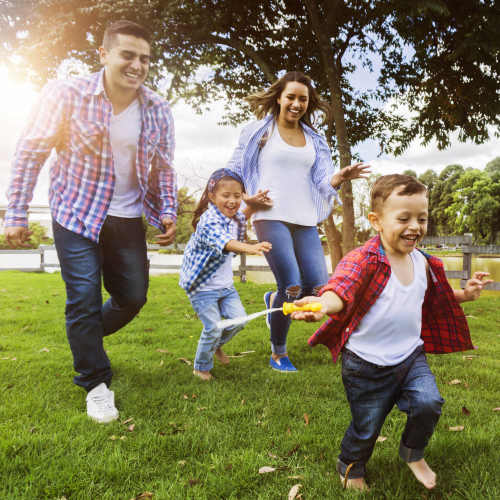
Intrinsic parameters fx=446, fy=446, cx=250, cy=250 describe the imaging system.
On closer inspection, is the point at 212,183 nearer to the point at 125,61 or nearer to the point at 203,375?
the point at 125,61

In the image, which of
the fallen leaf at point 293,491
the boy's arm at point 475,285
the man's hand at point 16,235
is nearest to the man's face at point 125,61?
the man's hand at point 16,235

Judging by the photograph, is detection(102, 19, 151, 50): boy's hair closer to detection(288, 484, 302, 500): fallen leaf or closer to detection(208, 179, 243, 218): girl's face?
detection(208, 179, 243, 218): girl's face

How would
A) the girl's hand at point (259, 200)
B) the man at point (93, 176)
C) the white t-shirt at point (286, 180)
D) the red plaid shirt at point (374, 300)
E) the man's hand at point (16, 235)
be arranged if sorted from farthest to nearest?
the white t-shirt at point (286, 180) < the girl's hand at point (259, 200) < the man at point (93, 176) < the man's hand at point (16, 235) < the red plaid shirt at point (374, 300)

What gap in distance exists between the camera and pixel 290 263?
3.99 metres

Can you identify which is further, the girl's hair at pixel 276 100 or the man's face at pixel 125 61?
the girl's hair at pixel 276 100

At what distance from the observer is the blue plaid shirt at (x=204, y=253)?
3762 mm

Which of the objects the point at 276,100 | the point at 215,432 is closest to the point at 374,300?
the point at 215,432

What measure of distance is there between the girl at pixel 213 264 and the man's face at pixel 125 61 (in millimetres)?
1180

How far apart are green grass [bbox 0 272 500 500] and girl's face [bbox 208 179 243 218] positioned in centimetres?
154

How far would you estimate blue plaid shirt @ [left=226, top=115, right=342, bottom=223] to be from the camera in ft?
14.0

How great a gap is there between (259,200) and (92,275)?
5.10ft

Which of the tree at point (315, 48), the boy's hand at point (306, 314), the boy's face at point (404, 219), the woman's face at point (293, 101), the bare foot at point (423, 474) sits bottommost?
the bare foot at point (423, 474)

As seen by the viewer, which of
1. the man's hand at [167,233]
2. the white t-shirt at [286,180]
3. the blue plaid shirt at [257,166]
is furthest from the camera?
the blue plaid shirt at [257,166]

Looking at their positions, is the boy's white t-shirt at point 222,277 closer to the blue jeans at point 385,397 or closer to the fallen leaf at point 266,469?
the fallen leaf at point 266,469
